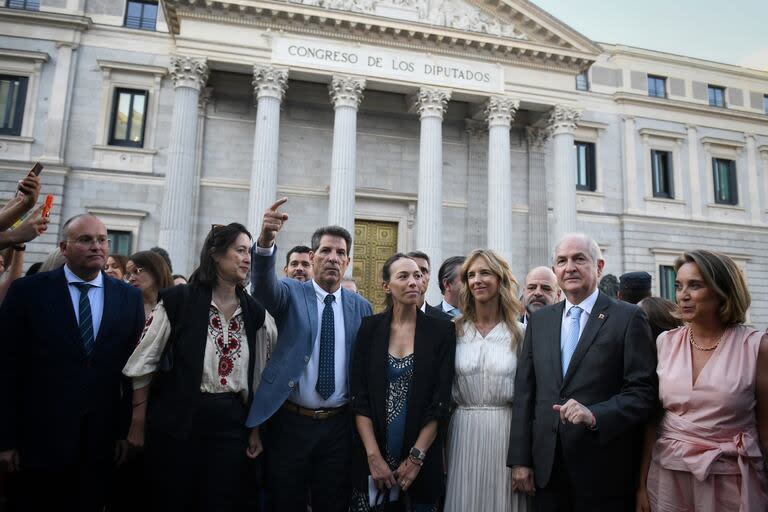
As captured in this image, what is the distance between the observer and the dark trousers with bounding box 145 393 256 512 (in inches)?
143

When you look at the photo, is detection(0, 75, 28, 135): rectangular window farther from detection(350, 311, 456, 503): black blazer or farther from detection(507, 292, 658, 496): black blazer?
detection(507, 292, 658, 496): black blazer

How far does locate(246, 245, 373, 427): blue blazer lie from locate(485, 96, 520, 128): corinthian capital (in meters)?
15.2

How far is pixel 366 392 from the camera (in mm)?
3883

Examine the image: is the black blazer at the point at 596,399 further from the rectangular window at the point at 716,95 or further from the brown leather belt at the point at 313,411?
the rectangular window at the point at 716,95

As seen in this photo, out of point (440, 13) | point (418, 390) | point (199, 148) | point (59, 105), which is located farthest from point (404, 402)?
point (59, 105)

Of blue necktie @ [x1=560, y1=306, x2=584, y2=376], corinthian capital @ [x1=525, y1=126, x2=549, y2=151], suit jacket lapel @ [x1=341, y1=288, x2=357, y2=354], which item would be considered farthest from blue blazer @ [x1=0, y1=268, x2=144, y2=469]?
corinthian capital @ [x1=525, y1=126, x2=549, y2=151]

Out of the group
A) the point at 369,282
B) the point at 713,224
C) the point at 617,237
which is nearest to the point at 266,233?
the point at 369,282

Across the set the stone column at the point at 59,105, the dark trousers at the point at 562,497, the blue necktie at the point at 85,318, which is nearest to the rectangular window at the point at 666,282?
the dark trousers at the point at 562,497

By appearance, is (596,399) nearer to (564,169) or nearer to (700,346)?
(700,346)

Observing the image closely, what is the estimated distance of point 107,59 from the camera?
1833 cm

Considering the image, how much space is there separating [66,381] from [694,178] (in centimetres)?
2580

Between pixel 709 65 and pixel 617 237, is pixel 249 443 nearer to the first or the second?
pixel 617 237

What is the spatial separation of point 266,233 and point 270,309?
693 millimetres

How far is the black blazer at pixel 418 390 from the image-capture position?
3.73m
